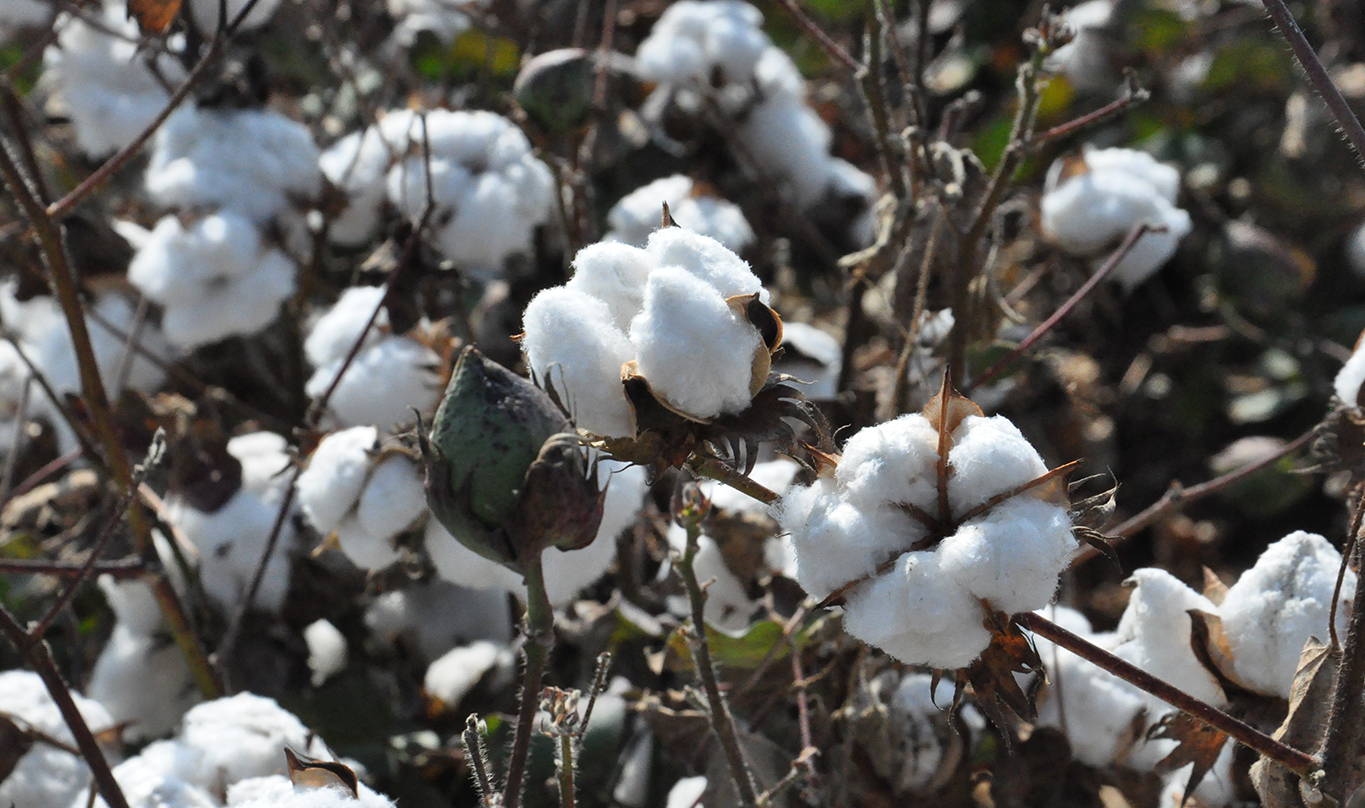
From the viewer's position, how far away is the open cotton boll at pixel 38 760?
3.36 ft

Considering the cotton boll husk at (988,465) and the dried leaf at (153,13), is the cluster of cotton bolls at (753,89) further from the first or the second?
the cotton boll husk at (988,465)

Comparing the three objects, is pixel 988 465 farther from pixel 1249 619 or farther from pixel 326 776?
pixel 326 776

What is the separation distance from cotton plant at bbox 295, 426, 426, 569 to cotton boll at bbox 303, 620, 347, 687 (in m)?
0.44

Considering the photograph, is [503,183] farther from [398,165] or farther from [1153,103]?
[1153,103]

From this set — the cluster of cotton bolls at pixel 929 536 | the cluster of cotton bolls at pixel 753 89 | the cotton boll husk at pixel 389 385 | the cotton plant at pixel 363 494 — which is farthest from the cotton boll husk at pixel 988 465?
the cluster of cotton bolls at pixel 753 89

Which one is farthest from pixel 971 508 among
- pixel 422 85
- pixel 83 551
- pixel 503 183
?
pixel 422 85

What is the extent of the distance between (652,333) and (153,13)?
0.65m

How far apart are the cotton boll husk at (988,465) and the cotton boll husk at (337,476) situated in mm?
522

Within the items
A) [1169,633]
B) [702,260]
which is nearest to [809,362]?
[1169,633]

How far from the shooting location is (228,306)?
4.47ft

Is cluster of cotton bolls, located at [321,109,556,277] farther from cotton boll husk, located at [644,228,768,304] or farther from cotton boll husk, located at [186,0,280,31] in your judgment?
cotton boll husk, located at [644,228,768,304]

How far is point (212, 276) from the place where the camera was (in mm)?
1354

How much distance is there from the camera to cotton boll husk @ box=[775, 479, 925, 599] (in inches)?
24.6

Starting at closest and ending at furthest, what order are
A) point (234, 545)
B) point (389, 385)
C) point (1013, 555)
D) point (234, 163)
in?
1. point (1013, 555)
2. point (389, 385)
3. point (234, 545)
4. point (234, 163)
